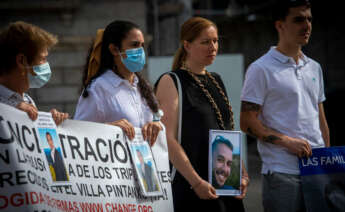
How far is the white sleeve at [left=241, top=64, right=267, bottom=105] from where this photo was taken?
376cm

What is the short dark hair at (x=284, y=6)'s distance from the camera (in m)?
3.85

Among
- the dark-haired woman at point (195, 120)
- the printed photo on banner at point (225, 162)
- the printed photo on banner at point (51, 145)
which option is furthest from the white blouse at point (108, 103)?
the printed photo on banner at point (225, 162)

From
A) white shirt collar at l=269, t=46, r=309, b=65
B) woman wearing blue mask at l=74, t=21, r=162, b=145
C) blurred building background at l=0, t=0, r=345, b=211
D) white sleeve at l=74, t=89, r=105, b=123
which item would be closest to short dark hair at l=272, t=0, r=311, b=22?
white shirt collar at l=269, t=46, r=309, b=65

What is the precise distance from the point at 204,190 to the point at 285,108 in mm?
875

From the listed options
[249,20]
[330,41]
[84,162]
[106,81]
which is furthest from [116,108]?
[249,20]

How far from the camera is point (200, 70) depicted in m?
3.61

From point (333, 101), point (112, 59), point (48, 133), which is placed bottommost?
point (333, 101)

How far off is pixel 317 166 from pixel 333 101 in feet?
27.8

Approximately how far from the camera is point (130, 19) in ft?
37.4

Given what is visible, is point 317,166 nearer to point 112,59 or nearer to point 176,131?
point 176,131

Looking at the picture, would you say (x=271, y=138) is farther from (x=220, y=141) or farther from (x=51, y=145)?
(x=51, y=145)

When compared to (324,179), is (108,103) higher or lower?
higher

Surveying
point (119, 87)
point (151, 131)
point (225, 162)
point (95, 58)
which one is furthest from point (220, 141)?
point (95, 58)

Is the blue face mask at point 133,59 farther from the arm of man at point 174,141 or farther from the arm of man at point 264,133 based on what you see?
the arm of man at point 264,133
